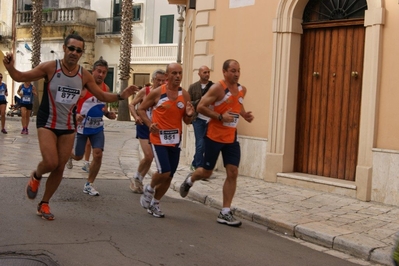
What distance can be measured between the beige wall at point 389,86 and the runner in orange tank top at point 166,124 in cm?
338

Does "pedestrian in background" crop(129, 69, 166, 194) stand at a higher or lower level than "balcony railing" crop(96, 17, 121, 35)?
lower

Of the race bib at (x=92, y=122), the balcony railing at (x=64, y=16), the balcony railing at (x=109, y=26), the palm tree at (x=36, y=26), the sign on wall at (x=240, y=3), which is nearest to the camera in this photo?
the race bib at (x=92, y=122)

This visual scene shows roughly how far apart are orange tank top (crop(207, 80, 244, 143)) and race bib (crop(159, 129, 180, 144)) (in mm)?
452

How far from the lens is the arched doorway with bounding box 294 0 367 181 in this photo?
9992 millimetres

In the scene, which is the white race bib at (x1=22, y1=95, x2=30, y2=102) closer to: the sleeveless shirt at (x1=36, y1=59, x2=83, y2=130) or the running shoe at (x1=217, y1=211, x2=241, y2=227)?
the sleeveless shirt at (x1=36, y1=59, x2=83, y2=130)

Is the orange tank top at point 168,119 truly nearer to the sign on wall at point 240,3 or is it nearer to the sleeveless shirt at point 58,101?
the sleeveless shirt at point 58,101

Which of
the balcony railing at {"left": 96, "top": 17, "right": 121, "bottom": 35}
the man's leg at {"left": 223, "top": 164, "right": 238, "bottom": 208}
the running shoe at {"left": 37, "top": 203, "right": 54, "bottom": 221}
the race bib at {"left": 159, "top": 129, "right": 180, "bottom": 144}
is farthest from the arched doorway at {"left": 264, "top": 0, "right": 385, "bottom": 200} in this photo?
the balcony railing at {"left": 96, "top": 17, "right": 121, "bottom": 35}

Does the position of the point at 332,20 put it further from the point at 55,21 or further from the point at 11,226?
the point at 55,21

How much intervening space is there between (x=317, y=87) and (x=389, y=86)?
5.34 feet

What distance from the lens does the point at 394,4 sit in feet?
30.2

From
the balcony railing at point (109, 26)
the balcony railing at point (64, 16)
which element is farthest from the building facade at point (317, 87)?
the balcony railing at point (64, 16)

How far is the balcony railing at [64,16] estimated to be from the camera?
39000 millimetres

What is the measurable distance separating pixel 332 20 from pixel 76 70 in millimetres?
5144

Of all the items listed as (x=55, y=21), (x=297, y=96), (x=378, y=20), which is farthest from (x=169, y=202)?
(x=55, y=21)
